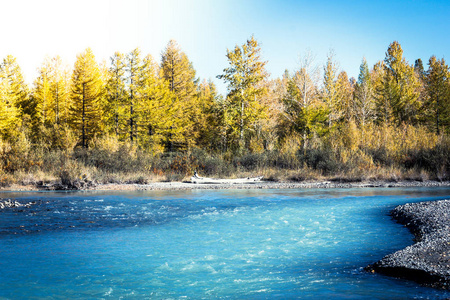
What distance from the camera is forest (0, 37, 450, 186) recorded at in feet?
78.9

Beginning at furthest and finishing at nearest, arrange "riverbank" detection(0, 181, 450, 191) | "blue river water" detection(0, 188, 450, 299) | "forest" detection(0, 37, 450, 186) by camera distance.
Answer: "forest" detection(0, 37, 450, 186), "riverbank" detection(0, 181, 450, 191), "blue river water" detection(0, 188, 450, 299)

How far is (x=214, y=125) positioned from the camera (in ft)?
117

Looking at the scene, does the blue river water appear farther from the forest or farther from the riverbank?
the forest

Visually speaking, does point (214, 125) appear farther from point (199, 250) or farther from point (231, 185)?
point (199, 250)

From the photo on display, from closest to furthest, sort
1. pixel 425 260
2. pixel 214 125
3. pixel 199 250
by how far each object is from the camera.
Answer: pixel 425 260 → pixel 199 250 → pixel 214 125

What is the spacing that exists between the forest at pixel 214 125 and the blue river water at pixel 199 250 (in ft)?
31.6

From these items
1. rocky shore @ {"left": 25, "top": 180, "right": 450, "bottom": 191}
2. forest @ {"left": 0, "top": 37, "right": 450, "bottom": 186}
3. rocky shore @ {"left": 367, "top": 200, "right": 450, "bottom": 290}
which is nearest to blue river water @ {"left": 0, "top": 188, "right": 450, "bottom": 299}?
rocky shore @ {"left": 367, "top": 200, "right": 450, "bottom": 290}

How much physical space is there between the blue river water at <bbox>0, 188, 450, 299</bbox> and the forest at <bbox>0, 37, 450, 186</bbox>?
963cm

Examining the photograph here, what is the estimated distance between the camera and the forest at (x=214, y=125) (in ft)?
78.9

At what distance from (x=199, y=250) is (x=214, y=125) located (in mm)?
27932

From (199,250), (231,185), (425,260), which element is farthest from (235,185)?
(425,260)

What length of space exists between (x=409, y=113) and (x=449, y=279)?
40443 mm

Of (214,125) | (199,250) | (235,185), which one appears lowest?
(199,250)

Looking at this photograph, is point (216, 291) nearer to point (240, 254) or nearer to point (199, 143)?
point (240, 254)
